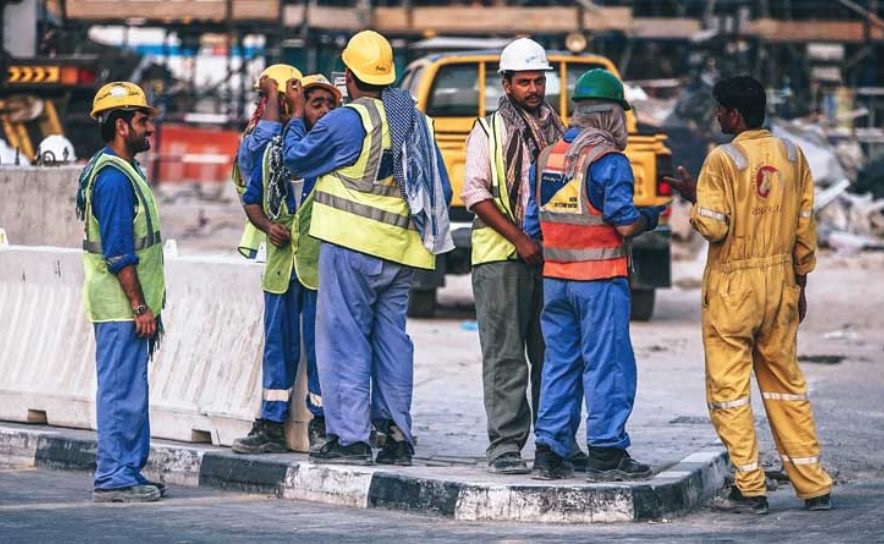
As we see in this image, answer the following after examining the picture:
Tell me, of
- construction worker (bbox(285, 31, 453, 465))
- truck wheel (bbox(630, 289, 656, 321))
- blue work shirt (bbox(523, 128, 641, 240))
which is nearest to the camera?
blue work shirt (bbox(523, 128, 641, 240))

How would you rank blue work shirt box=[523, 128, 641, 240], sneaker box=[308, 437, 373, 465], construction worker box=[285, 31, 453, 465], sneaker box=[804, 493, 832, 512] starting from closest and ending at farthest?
blue work shirt box=[523, 128, 641, 240], sneaker box=[804, 493, 832, 512], construction worker box=[285, 31, 453, 465], sneaker box=[308, 437, 373, 465]

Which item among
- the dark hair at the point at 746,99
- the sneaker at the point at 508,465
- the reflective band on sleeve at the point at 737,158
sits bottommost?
the sneaker at the point at 508,465

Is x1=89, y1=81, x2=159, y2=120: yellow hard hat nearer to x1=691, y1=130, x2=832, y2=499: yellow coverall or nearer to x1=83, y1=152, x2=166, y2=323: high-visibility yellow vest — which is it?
x1=83, y1=152, x2=166, y2=323: high-visibility yellow vest

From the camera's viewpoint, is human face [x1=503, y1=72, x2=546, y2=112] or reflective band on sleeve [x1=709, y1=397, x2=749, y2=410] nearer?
reflective band on sleeve [x1=709, y1=397, x2=749, y2=410]

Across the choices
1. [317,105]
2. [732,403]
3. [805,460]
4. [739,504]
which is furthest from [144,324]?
[805,460]

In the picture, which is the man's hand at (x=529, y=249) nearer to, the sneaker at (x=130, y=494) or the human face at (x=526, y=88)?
the human face at (x=526, y=88)

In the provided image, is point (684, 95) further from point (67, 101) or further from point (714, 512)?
point (714, 512)

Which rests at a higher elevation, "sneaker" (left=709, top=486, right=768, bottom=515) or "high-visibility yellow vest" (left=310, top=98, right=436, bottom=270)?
"high-visibility yellow vest" (left=310, top=98, right=436, bottom=270)

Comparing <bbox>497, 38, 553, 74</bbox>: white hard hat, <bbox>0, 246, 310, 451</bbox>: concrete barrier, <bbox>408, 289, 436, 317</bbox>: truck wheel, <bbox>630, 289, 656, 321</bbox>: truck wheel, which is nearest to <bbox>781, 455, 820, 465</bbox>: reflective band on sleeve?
<bbox>497, 38, 553, 74</bbox>: white hard hat

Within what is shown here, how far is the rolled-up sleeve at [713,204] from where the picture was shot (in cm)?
838

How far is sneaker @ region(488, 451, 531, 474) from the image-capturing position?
348 inches

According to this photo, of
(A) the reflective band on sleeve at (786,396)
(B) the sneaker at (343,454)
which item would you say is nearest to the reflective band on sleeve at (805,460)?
(A) the reflective band on sleeve at (786,396)

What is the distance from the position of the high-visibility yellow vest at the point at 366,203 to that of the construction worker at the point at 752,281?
1289 mm

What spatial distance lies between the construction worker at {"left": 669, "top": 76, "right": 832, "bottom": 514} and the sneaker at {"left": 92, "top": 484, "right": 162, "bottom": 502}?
245cm
